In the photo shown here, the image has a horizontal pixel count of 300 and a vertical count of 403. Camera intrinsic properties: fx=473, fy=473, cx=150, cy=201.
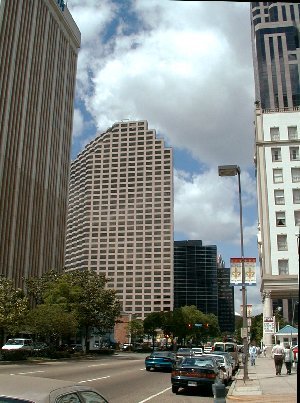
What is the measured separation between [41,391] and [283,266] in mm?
53640

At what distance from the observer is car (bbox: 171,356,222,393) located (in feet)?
57.6

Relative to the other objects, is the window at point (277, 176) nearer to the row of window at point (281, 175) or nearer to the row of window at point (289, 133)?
the row of window at point (281, 175)

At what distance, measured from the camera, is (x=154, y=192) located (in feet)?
649

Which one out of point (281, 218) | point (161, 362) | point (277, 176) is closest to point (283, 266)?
point (281, 218)

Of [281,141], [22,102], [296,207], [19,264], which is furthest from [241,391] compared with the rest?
[22,102]

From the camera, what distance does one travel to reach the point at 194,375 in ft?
58.1

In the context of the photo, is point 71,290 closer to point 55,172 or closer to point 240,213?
point 240,213

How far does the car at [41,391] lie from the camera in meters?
4.80

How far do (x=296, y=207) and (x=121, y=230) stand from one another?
145 metres

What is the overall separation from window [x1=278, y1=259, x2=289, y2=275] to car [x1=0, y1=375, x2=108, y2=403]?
52.4m

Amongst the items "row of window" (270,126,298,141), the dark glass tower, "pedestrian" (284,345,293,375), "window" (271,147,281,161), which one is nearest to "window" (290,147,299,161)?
"window" (271,147,281,161)

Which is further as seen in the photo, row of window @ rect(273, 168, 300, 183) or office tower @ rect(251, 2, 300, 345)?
row of window @ rect(273, 168, 300, 183)

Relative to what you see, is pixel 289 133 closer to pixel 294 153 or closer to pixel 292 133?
pixel 292 133

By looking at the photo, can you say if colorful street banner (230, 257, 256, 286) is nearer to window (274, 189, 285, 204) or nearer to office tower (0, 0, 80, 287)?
window (274, 189, 285, 204)
